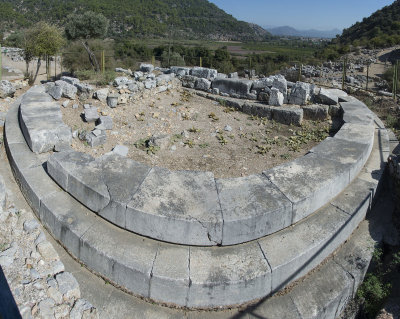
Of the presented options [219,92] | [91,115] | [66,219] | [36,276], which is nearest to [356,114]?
[219,92]

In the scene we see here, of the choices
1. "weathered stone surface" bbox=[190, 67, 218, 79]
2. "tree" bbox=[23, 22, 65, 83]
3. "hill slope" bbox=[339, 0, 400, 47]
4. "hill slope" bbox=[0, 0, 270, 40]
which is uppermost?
"hill slope" bbox=[0, 0, 270, 40]

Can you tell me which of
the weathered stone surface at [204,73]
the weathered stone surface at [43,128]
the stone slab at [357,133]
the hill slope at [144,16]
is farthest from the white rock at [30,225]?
the hill slope at [144,16]

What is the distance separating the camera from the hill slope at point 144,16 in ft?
175

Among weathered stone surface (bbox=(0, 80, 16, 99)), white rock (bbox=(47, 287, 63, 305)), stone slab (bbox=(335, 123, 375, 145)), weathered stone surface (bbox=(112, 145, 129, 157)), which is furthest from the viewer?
weathered stone surface (bbox=(0, 80, 16, 99))

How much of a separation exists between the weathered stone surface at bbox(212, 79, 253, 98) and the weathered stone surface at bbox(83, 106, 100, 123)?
392cm

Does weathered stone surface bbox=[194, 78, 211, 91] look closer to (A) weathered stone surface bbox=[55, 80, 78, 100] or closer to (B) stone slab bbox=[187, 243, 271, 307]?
(A) weathered stone surface bbox=[55, 80, 78, 100]

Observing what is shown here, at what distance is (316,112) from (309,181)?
168 inches

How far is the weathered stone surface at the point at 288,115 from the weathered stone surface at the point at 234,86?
4.49 feet

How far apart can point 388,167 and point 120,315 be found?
4721mm

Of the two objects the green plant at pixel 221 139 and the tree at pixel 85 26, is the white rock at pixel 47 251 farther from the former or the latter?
the tree at pixel 85 26

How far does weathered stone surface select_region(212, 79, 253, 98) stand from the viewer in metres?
9.14

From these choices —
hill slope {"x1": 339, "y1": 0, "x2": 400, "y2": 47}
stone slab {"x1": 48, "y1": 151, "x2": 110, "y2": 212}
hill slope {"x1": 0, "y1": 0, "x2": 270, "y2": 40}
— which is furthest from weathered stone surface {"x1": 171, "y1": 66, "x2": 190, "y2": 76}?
hill slope {"x1": 0, "y1": 0, "x2": 270, "y2": 40}

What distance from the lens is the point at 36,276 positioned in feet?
11.3

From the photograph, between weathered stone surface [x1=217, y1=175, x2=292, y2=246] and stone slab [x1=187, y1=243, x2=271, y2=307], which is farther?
weathered stone surface [x1=217, y1=175, x2=292, y2=246]
